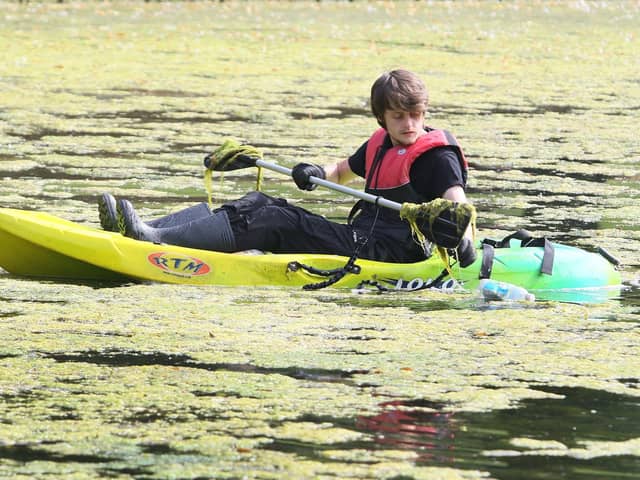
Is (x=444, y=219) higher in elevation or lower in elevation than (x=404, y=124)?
lower

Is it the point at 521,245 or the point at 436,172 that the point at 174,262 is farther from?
the point at 521,245

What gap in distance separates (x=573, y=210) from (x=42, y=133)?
3957 mm

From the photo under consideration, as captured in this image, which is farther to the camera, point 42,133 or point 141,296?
point 42,133

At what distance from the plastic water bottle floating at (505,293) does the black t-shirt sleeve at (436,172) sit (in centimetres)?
40

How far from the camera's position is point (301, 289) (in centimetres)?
567

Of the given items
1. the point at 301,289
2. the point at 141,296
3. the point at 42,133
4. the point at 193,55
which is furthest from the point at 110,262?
the point at 193,55

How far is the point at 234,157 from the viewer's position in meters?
6.25

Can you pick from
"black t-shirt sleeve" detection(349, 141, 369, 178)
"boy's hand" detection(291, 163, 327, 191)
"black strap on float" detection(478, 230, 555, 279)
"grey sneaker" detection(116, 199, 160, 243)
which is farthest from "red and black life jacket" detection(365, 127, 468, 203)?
"grey sneaker" detection(116, 199, 160, 243)

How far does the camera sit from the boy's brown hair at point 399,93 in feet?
17.8

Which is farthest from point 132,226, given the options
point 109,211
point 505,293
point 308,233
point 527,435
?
point 527,435

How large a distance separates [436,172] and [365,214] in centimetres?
45

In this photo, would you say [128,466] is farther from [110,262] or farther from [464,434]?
[110,262]

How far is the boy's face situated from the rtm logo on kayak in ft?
2.86

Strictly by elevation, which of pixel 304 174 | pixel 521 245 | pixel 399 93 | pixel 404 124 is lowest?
pixel 521 245
